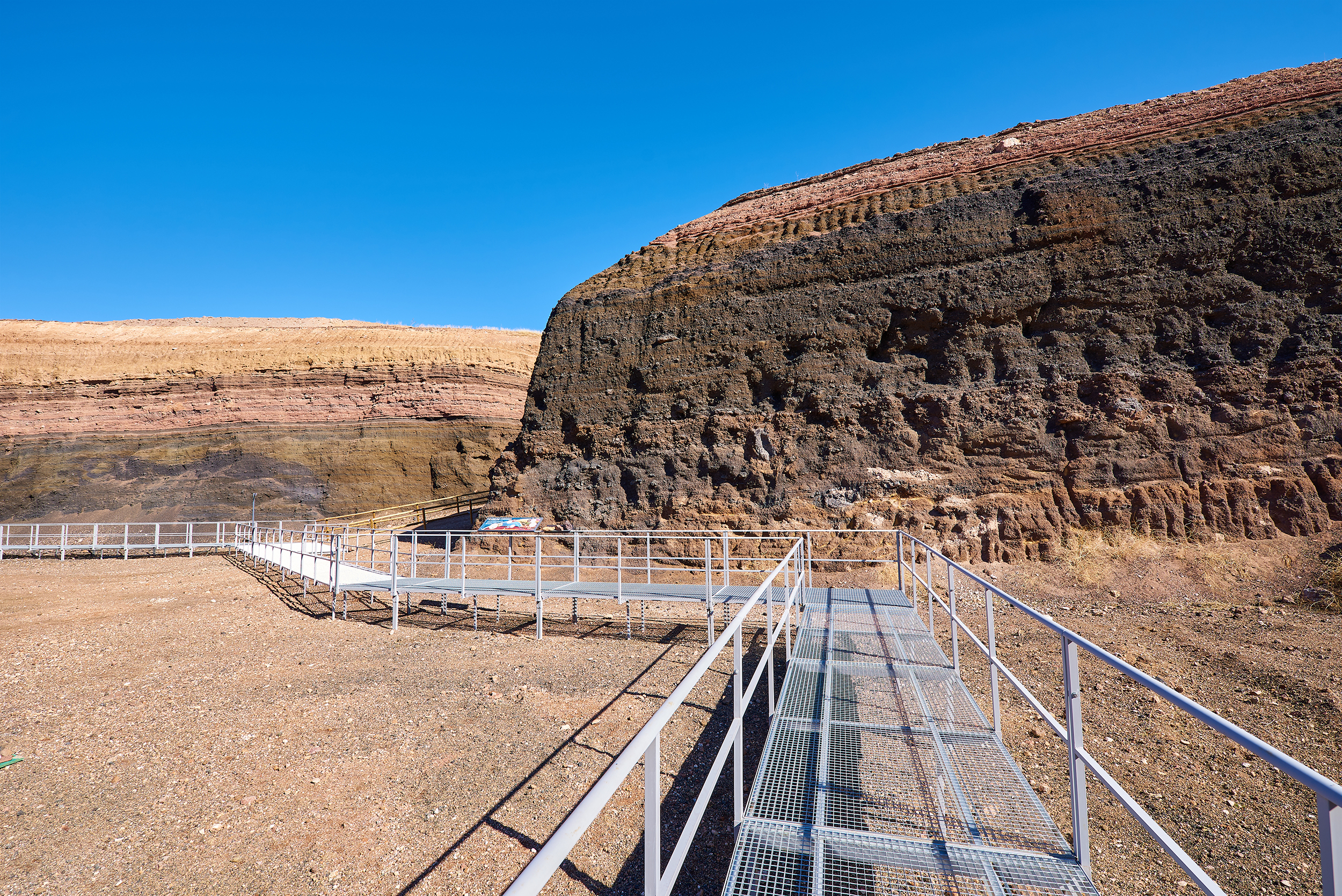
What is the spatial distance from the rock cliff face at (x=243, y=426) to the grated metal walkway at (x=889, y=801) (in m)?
26.6

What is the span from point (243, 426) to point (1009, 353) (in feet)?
106

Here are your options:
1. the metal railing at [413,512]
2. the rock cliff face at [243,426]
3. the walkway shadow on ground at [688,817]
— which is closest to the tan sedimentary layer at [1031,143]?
the metal railing at [413,512]

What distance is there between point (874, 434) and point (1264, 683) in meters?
7.78

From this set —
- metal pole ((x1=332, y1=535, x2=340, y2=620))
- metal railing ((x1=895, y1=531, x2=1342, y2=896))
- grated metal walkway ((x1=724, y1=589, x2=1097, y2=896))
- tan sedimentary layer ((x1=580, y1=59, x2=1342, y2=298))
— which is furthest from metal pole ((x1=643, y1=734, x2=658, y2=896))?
tan sedimentary layer ((x1=580, y1=59, x2=1342, y2=298))

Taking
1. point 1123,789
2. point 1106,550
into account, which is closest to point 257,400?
point 1106,550

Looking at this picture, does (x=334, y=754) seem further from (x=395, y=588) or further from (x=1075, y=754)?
(x=1075, y=754)

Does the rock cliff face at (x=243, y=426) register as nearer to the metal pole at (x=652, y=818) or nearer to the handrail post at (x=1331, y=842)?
the metal pole at (x=652, y=818)

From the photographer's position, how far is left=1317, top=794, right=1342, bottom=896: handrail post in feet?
4.37

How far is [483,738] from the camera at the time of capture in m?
5.34

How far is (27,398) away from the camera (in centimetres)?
3031

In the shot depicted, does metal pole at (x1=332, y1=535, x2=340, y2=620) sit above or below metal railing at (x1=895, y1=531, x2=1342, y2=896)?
below

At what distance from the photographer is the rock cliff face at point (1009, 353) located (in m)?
11.0

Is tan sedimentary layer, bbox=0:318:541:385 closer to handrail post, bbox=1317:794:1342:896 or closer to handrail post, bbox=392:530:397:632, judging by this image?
handrail post, bbox=392:530:397:632

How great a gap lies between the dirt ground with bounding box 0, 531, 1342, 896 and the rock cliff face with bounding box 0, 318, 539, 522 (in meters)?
19.3
